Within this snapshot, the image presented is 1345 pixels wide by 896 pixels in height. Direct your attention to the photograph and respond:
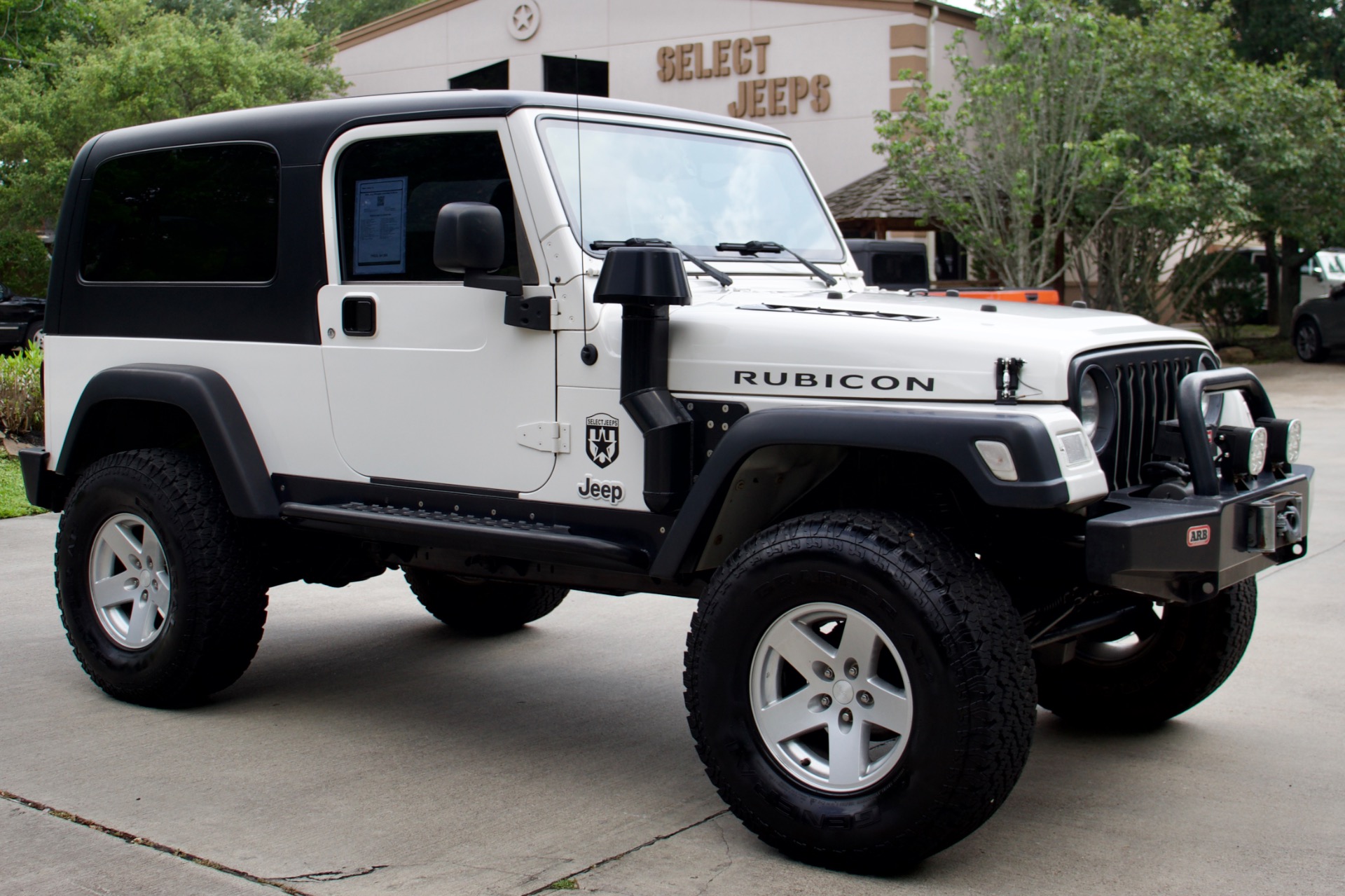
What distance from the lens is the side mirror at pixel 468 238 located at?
13.4ft

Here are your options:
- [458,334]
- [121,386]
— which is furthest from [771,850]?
[121,386]

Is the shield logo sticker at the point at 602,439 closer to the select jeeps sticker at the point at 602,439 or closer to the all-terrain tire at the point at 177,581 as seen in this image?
the select jeeps sticker at the point at 602,439

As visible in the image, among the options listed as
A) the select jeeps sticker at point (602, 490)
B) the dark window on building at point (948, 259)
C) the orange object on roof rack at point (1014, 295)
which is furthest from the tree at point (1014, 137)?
the select jeeps sticker at point (602, 490)

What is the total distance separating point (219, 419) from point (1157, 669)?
3.32 m

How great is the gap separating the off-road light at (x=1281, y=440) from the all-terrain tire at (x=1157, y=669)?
0.62 metres

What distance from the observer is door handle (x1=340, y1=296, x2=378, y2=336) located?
182 inches

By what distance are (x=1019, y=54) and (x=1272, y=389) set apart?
5.56m

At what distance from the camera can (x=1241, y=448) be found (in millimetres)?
3820

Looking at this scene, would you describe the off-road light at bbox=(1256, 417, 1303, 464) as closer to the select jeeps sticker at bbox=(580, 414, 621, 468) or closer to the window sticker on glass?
the select jeeps sticker at bbox=(580, 414, 621, 468)

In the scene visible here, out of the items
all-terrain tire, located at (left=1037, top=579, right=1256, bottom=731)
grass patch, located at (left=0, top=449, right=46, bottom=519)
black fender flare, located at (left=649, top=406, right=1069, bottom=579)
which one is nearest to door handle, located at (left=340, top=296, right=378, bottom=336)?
black fender flare, located at (left=649, top=406, right=1069, bottom=579)

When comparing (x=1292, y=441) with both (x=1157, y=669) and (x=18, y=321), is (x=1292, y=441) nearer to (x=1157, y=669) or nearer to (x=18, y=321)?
(x=1157, y=669)

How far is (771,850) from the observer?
385 cm

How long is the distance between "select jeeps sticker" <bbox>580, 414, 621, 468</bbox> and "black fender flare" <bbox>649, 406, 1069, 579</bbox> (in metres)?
0.35

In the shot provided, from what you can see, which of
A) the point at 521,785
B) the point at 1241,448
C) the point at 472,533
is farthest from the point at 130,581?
the point at 1241,448
